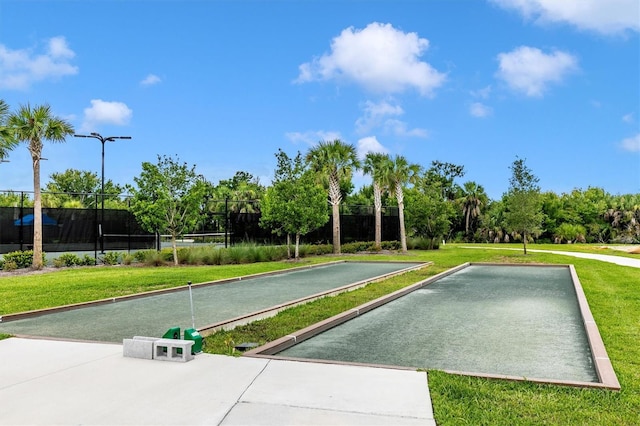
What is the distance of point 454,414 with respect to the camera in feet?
11.9

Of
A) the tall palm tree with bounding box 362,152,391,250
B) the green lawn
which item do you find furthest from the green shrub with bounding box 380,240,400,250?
the green lawn

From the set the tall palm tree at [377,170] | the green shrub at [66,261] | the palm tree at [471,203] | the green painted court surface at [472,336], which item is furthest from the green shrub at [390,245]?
the palm tree at [471,203]

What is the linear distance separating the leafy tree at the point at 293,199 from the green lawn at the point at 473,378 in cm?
565

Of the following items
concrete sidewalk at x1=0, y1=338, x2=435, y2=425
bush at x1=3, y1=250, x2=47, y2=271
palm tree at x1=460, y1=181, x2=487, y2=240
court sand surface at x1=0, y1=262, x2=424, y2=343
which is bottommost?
court sand surface at x1=0, y1=262, x2=424, y2=343

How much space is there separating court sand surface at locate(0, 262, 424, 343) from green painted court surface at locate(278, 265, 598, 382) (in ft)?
7.12

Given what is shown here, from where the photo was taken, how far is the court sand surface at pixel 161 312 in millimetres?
6914

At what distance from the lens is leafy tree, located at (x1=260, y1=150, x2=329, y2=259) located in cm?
2069

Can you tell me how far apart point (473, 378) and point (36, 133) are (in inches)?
715

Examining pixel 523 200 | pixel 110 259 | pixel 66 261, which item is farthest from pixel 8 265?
pixel 523 200

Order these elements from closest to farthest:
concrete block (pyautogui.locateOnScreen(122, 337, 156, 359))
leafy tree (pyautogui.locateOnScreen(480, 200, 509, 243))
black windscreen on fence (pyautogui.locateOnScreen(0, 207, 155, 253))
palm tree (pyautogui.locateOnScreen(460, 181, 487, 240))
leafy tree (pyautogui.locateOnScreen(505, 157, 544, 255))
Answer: concrete block (pyautogui.locateOnScreen(122, 337, 156, 359)), black windscreen on fence (pyautogui.locateOnScreen(0, 207, 155, 253)), leafy tree (pyautogui.locateOnScreen(505, 157, 544, 255)), leafy tree (pyautogui.locateOnScreen(480, 200, 509, 243)), palm tree (pyautogui.locateOnScreen(460, 181, 487, 240))

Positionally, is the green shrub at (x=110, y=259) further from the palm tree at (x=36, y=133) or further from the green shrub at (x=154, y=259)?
the palm tree at (x=36, y=133)

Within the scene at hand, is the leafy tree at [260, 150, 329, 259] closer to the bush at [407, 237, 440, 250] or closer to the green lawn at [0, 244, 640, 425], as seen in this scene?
the green lawn at [0, 244, 640, 425]

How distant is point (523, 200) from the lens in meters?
23.5

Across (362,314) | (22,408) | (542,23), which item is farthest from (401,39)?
(22,408)
